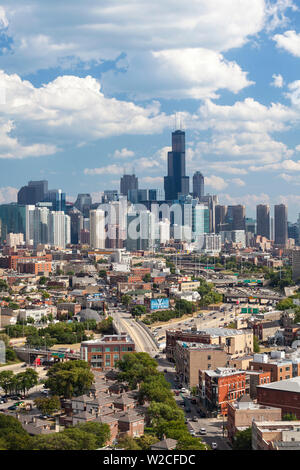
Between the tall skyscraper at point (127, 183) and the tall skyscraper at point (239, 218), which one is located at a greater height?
the tall skyscraper at point (127, 183)

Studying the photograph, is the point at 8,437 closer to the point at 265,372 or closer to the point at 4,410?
the point at 4,410

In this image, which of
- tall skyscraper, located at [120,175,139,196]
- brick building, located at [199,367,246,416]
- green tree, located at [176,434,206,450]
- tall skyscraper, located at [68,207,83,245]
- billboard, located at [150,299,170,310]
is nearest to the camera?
green tree, located at [176,434,206,450]

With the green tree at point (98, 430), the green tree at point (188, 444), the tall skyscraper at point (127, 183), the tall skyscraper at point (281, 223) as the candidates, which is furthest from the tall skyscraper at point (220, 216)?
the green tree at point (188, 444)

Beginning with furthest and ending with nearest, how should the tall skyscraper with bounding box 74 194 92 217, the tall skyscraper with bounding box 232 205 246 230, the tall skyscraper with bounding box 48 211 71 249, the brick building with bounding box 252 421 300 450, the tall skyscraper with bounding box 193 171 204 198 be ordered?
1. the tall skyscraper with bounding box 193 171 204 198
2. the tall skyscraper with bounding box 74 194 92 217
3. the tall skyscraper with bounding box 232 205 246 230
4. the tall skyscraper with bounding box 48 211 71 249
5. the brick building with bounding box 252 421 300 450

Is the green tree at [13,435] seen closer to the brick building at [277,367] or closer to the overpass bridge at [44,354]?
the brick building at [277,367]

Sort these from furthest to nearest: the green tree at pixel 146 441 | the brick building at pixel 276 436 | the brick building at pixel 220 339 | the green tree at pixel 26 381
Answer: the brick building at pixel 220 339
the green tree at pixel 26 381
the green tree at pixel 146 441
the brick building at pixel 276 436

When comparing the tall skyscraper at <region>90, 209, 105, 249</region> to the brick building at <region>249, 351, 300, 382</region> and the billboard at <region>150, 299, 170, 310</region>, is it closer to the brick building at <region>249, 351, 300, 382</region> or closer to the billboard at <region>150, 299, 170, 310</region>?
the billboard at <region>150, 299, 170, 310</region>

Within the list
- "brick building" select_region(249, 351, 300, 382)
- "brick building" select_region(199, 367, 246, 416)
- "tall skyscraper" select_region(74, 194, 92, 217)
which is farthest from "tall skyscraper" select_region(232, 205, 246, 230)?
"brick building" select_region(199, 367, 246, 416)
